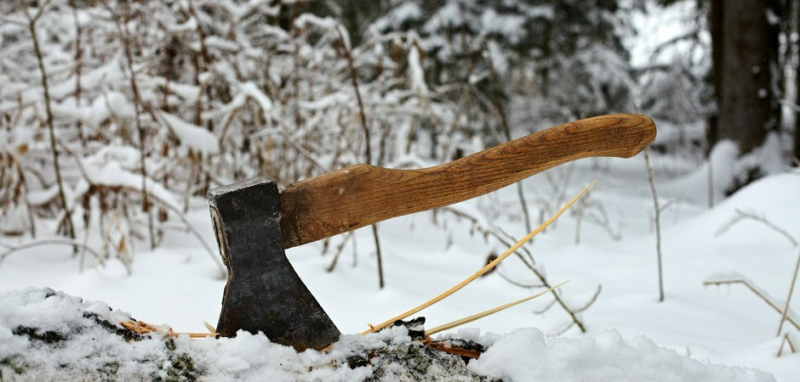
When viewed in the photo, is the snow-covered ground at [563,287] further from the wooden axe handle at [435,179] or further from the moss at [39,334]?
the wooden axe handle at [435,179]

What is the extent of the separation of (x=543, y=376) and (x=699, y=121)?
42.7 ft

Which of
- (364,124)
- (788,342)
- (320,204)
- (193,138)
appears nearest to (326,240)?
(364,124)

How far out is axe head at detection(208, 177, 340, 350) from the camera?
32.5 inches

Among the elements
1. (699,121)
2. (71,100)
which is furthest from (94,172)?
(699,121)

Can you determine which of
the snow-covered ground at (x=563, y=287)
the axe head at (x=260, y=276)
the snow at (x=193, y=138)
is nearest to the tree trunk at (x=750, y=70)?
the snow-covered ground at (x=563, y=287)

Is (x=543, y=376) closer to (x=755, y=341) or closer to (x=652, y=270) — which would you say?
(x=755, y=341)

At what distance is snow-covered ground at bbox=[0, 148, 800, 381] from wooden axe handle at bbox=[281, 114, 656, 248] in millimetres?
271

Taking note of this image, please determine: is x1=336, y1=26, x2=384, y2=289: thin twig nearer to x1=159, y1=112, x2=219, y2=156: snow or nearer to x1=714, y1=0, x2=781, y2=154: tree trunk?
x1=159, y1=112, x2=219, y2=156: snow

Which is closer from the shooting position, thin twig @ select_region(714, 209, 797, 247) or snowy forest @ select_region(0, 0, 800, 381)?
snowy forest @ select_region(0, 0, 800, 381)

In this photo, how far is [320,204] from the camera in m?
0.90

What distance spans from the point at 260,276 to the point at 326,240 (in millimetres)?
1395

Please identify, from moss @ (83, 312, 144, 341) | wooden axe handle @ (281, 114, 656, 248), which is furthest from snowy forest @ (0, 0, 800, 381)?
wooden axe handle @ (281, 114, 656, 248)

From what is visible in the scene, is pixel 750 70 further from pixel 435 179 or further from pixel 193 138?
pixel 435 179

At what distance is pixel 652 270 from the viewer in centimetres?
205
